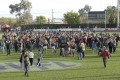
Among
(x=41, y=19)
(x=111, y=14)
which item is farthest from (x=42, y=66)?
(x=41, y=19)

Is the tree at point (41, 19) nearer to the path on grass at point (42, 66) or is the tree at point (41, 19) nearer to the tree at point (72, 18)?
the tree at point (72, 18)

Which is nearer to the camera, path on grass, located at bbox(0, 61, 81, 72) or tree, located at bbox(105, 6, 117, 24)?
path on grass, located at bbox(0, 61, 81, 72)

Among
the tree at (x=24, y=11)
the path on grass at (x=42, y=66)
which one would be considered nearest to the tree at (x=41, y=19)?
the tree at (x=24, y=11)

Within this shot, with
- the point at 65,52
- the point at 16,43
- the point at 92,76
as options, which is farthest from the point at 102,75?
the point at 16,43

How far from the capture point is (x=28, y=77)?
21031 mm

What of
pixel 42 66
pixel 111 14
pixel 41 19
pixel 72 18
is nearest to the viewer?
pixel 42 66

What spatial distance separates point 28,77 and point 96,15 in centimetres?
9050

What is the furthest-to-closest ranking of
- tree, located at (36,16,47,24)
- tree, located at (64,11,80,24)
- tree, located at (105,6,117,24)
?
tree, located at (36,16,47,24), tree, located at (64,11,80,24), tree, located at (105,6,117,24)

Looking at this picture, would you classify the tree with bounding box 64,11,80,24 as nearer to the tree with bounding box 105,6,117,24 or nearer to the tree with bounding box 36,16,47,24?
the tree with bounding box 105,6,117,24

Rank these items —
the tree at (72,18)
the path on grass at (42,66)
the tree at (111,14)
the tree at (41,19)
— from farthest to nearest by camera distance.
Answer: the tree at (41,19), the tree at (72,18), the tree at (111,14), the path on grass at (42,66)

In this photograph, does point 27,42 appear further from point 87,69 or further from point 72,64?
point 87,69

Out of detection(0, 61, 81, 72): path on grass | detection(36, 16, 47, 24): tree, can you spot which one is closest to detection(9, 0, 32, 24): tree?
detection(36, 16, 47, 24): tree

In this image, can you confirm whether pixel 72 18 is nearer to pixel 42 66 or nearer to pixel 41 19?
pixel 41 19

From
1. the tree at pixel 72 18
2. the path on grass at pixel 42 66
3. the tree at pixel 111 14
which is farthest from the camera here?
the tree at pixel 72 18
